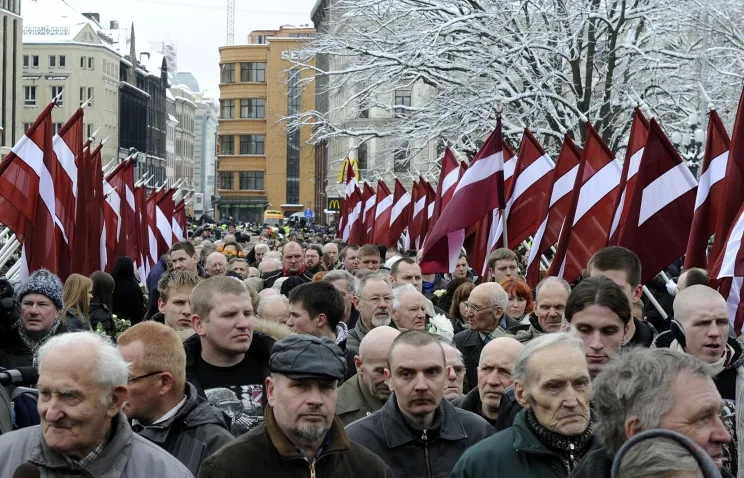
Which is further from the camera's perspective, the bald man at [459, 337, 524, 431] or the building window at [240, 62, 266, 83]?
the building window at [240, 62, 266, 83]

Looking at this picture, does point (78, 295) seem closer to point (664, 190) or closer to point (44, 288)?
point (44, 288)

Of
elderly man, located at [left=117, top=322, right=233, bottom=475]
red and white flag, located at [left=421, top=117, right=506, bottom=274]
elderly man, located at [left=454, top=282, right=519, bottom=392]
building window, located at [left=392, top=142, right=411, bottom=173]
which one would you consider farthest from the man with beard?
building window, located at [left=392, top=142, right=411, bottom=173]

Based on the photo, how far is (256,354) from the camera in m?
7.07

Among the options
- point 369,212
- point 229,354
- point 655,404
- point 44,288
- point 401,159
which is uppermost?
point 401,159

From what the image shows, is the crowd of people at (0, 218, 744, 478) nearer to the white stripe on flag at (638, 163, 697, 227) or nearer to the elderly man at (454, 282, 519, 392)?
the elderly man at (454, 282, 519, 392)

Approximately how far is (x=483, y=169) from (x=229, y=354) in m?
8.13

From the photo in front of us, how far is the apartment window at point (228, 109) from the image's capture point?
134750 mm

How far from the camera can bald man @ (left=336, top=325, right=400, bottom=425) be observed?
6.85m

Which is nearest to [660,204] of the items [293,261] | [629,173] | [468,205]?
[629,173]

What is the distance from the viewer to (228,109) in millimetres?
135250

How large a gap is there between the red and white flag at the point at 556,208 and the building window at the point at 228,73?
402 feet

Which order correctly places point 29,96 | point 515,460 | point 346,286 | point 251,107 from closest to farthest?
point 515,460 < point 346,286 < point 29,96 < point 251,107

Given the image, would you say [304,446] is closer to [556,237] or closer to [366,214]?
[556,237]

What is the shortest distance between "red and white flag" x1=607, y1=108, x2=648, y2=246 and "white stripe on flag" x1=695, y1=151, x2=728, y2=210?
74 cm
